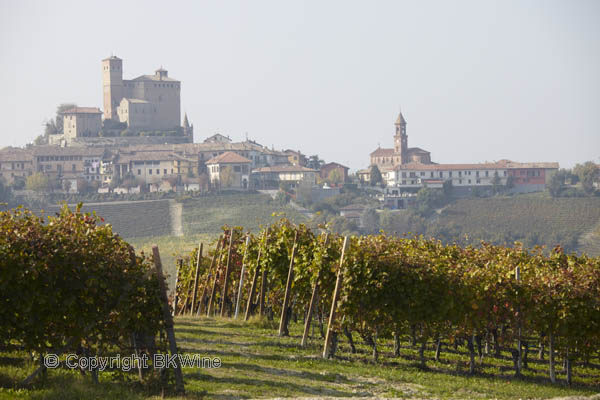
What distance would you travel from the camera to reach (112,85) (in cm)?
13588

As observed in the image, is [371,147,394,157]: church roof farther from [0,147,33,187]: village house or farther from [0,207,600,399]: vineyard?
[0,207,600,399]: vineyard

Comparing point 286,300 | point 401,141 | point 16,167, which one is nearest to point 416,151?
point 401,141

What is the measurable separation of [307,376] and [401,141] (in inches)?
5576

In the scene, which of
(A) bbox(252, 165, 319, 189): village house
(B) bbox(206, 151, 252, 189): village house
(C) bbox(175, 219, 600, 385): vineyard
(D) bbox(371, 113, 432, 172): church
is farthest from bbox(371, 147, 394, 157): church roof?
(C) bbox(175, 219, 600, 385): vineyard

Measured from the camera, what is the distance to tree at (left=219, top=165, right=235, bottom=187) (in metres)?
111

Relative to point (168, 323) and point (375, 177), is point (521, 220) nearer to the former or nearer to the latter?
point (375, 177)

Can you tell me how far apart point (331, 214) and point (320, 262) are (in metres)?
99.8

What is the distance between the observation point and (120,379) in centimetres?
819

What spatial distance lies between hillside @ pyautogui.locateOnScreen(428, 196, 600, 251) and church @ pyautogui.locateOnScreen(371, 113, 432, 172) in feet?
103

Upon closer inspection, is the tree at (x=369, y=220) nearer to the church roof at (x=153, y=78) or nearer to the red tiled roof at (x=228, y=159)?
the red tiled roof at (x=228, y=159)

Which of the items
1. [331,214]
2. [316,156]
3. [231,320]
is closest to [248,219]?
[331,214]

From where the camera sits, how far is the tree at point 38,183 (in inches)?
4193

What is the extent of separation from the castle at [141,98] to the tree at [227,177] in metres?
25.6

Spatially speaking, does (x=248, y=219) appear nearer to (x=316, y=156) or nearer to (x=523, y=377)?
(x=316, y=156)
